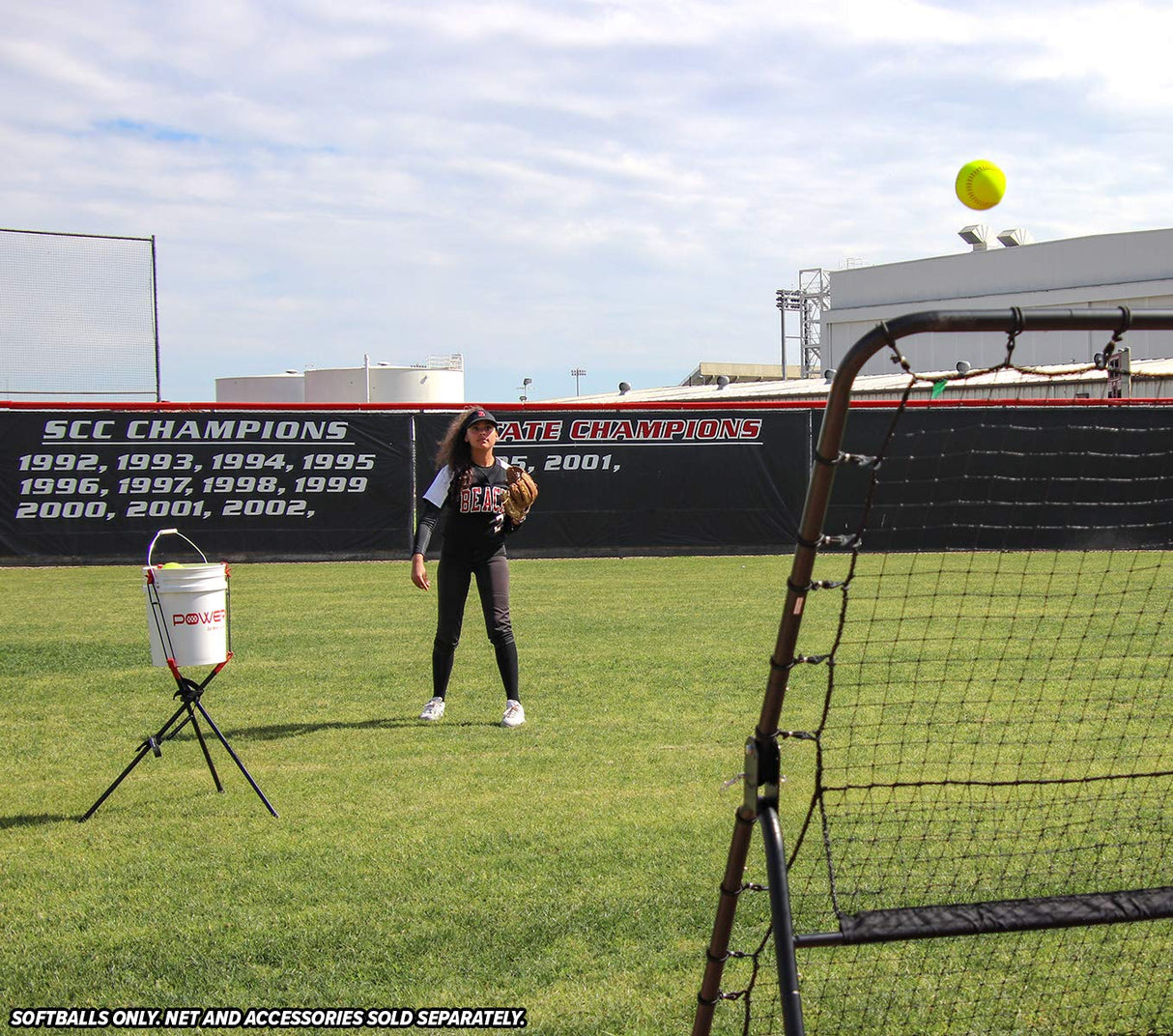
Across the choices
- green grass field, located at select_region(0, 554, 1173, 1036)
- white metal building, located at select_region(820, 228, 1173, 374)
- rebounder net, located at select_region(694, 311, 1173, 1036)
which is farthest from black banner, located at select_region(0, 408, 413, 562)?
white metal building, located at select_region(820, 228, 1173, 374)

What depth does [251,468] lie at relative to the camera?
19.3m

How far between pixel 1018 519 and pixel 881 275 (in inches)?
1417

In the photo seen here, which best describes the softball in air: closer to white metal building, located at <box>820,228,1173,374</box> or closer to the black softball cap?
the black softball cap

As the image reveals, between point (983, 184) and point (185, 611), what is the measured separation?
15032mm

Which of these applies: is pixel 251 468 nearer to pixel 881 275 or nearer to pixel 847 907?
pixel 847 907

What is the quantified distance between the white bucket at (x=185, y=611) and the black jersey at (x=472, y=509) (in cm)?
208

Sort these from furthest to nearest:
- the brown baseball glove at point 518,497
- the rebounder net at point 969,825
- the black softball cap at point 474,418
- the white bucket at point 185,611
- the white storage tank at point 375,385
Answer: the white storage tank at point 375,385 < the brown baseball glove at point 518,497 < the black softball cap at point 474,418 < the white bucket at point 185,611 < the rebounder net at point 969,825

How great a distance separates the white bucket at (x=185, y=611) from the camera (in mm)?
5871

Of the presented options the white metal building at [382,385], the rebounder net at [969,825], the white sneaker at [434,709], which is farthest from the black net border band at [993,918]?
the white metal building at [382,385]

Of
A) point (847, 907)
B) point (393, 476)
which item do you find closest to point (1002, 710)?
point (847, 907)

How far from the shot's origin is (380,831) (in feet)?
19.1

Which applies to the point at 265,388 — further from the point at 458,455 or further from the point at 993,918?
the point at 993,918

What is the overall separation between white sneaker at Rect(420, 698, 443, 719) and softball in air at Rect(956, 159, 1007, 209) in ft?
42.3

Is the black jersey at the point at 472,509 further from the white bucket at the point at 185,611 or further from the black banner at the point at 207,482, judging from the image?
the black banner at the point at 207,482
